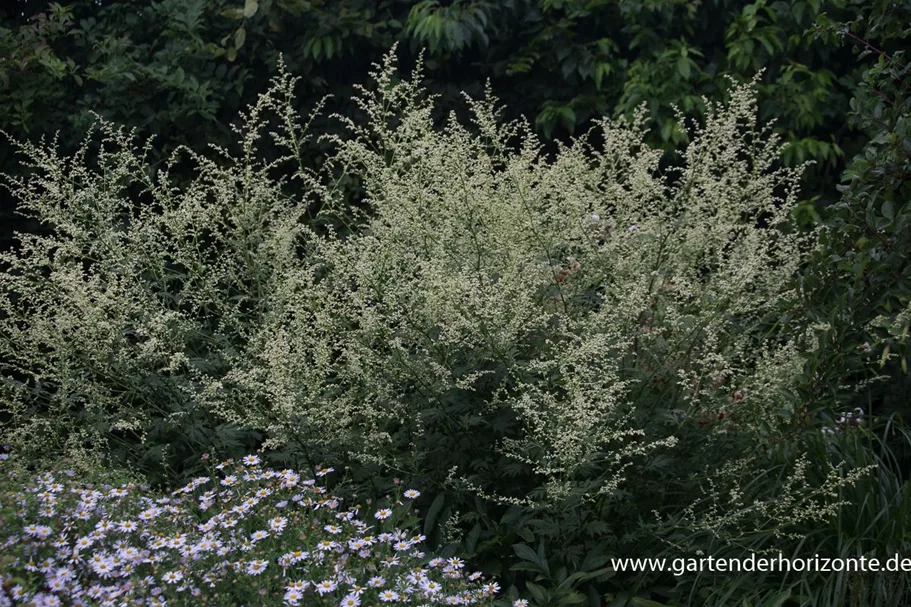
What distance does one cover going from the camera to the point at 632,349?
4.07 meters

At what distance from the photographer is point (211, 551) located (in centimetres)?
303

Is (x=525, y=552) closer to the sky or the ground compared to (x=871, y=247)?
closer to the ground

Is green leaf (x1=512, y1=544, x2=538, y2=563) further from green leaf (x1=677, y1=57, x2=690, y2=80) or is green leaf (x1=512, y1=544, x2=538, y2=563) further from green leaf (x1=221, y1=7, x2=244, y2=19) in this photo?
green leaf (x1=221, y1=7, x2=244, y2=19)

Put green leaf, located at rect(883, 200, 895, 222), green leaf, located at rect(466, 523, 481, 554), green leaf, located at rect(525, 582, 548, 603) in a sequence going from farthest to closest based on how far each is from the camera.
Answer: green leaf, located at rect(883, 200, 895, 222)
green leaf, located at rect(466, 523, 481, 554)
green leaf, located at rect(525, 582, 548, 603)

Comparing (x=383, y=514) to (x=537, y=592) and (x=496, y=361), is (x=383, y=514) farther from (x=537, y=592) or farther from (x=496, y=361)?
(x=496, y=361)

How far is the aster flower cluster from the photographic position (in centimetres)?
284

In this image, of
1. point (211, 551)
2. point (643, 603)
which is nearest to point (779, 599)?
point (643, 603)

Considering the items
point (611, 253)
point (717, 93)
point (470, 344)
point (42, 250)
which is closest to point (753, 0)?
point (717, 93)

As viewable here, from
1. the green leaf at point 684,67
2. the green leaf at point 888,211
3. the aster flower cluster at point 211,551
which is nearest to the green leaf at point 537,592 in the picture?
the aster flower cluster at point 211,551

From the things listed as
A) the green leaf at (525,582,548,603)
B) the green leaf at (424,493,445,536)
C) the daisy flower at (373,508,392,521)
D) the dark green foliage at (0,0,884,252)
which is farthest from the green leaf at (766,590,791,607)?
the dark green foliage at (0,0,884,252)

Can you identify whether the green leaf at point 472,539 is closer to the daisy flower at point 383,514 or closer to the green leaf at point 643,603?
the daisy flower at point 383,514

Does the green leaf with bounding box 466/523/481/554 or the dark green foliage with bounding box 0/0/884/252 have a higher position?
the dark green foliage with bounding box 0/0/884/252

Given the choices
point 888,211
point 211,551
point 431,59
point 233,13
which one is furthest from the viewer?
point 431,59

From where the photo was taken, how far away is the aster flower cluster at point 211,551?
9.30 feet
